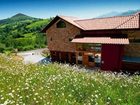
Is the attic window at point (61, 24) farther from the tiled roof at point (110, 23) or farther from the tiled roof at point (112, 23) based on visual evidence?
the tiled roof at point (112, 23)

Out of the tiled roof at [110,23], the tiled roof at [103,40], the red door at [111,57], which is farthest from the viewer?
the tiled roof at [110,23]

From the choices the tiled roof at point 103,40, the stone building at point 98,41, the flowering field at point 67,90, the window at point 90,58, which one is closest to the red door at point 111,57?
the stone building at point 98,41

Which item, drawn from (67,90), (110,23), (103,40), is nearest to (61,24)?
(110,23)

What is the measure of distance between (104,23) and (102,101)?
27.1 metres

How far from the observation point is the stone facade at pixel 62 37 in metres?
40.7

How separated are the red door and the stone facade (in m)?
7.23

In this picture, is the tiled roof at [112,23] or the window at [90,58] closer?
the tiled roof at [112,23]

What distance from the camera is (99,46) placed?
35.3 meters

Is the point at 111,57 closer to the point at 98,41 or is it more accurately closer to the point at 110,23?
the point at 98,41

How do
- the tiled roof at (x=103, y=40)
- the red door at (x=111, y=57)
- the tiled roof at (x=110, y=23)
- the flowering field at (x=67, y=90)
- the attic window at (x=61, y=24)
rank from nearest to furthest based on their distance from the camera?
the flowering field at (x=67, y=90) < the tiled roof at (x=103, y=40) < the red door at (x=111, y=57) < the tiled roof at (x=110, y=23) < the attic window at (x=61, y=24)

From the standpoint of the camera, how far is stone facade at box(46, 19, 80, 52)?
1601 inches

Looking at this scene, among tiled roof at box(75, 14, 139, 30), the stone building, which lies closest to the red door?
the stone building

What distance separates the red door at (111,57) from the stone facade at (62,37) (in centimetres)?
723

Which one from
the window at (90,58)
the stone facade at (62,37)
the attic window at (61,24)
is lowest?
the window at (90,58)
